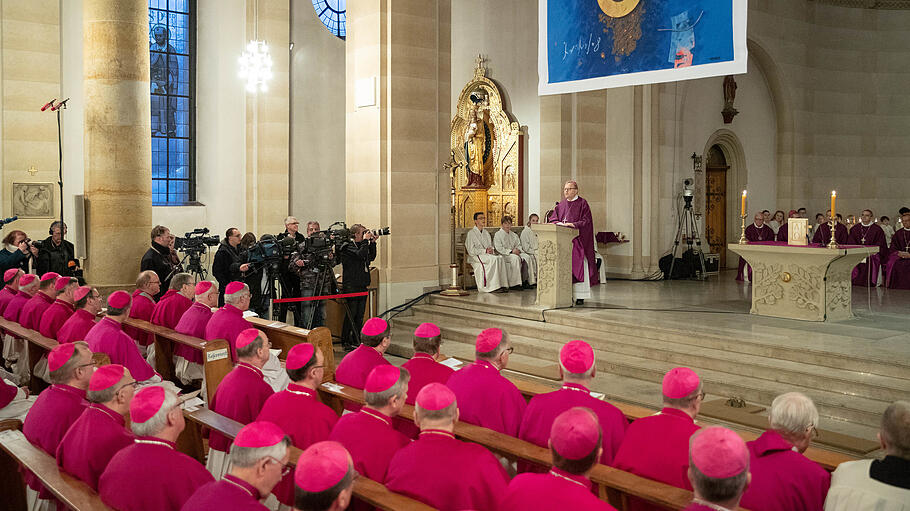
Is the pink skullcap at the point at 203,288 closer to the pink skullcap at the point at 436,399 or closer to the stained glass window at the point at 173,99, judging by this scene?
the pink skullcap at the point at 436,399

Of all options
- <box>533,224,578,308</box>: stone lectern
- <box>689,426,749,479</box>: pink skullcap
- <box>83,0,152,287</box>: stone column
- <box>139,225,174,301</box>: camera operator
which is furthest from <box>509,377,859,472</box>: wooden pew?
<box>83,0,152,287</box>: stone column

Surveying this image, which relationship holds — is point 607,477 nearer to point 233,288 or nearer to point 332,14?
point 233,288

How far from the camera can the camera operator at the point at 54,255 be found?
35.6 ft

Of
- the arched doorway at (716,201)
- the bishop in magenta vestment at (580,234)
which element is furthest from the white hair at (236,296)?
the arched doorway at (716,201)

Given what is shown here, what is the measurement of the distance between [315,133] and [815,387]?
1218 cm

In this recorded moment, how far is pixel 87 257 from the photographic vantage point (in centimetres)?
1017

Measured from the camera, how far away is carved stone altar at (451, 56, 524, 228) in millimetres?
17562

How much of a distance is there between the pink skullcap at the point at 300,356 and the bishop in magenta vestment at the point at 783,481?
2447 mm

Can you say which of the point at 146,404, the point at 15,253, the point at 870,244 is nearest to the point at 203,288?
the point at 146,404

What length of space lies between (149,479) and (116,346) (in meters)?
3.35

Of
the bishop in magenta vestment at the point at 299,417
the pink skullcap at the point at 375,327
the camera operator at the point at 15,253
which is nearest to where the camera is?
the bishop in magenta vestment at the point at 299,417

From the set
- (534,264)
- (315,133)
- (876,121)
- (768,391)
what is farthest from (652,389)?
(876,121)

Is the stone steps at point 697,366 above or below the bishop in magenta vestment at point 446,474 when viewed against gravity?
below

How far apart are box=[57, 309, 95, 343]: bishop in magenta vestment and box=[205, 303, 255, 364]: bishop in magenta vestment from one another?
40.0 inches
